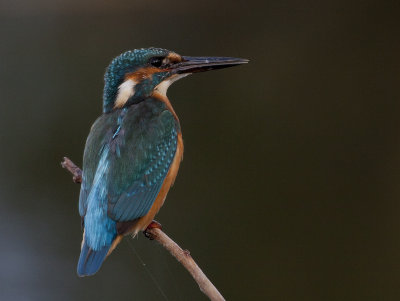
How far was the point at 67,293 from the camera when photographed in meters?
4.84

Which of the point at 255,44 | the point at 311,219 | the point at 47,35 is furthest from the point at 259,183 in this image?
the point at 47,35

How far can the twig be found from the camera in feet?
7.30

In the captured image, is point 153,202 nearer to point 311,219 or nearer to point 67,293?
point 67,293

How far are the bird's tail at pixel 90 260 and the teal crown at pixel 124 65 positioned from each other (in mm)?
695

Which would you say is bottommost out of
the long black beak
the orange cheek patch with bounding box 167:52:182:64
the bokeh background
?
the bokeh background

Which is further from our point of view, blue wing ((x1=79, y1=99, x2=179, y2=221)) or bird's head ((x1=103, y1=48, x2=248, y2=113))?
bird's head ((x1=103, y1=48, x2=248, y2=113))

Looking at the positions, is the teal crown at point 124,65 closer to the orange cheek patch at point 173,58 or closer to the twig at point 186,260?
the orange cheek patch at point 173,58

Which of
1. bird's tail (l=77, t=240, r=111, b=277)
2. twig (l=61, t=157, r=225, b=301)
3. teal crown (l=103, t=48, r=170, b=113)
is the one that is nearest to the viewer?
twig (l=61, t=157, r=225, b=301)

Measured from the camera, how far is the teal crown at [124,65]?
3.06 metres

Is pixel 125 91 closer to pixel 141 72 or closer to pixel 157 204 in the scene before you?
pixel 141 72

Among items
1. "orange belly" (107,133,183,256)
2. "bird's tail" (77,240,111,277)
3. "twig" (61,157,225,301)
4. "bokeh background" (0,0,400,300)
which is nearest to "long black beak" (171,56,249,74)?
"orange belly" (107,133,183,256)

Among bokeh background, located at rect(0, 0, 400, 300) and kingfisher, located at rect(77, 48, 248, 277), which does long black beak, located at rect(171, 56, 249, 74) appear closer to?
kingfisher, located at rect(77, 48, 248, 277)

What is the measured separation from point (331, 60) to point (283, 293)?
207 centimetres

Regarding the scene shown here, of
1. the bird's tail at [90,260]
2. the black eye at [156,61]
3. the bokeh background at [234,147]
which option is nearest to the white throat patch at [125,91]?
the black eye at [156,61]
